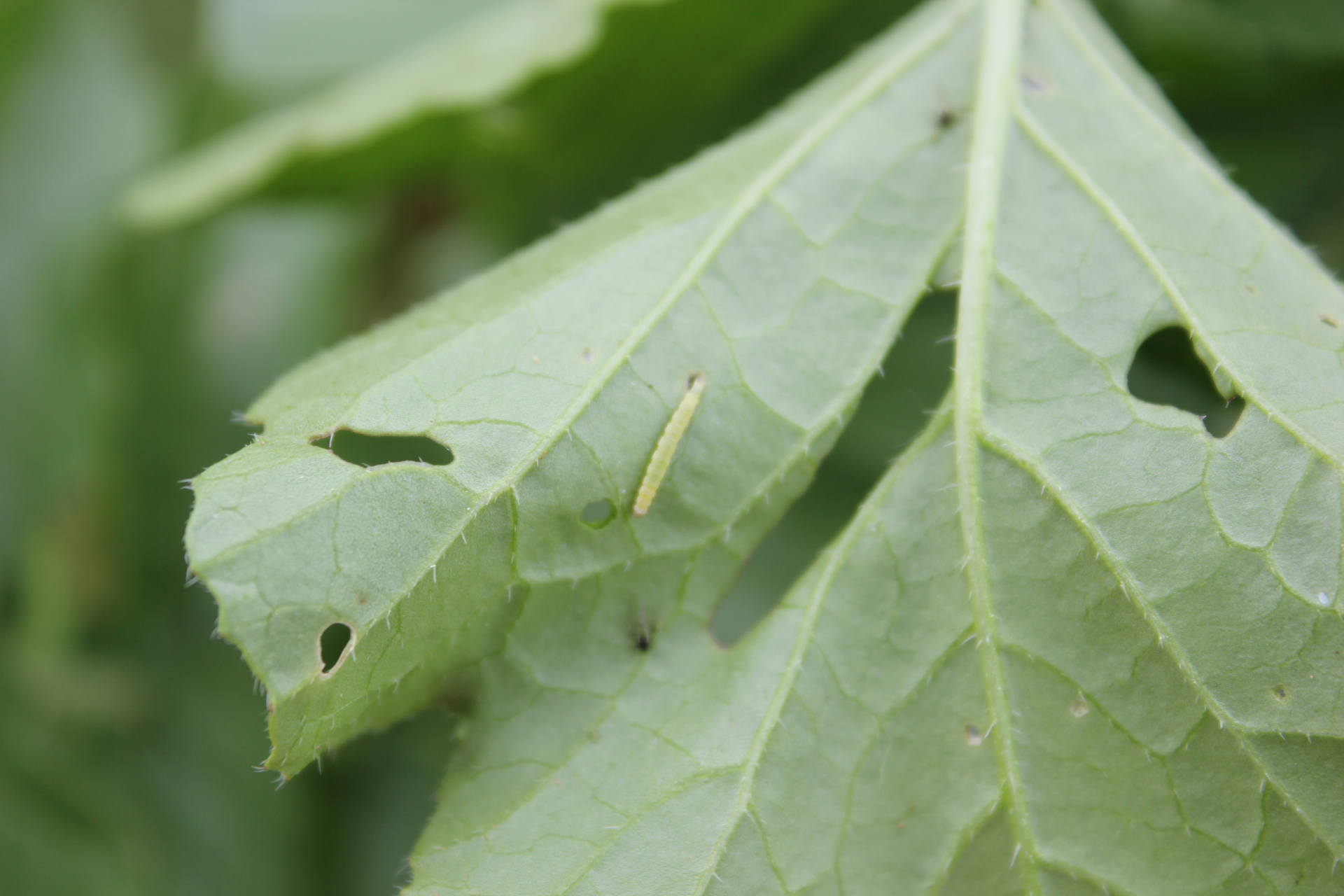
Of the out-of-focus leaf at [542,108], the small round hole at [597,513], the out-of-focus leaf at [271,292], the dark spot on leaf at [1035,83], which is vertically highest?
the dark spot on leaf at [1035,83]

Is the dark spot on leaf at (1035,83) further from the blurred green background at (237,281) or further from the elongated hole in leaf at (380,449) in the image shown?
the elongated hole in leaf at (380,449)

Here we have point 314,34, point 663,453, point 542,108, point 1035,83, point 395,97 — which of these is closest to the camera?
point 663,453

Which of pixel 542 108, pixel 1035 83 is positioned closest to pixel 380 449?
pixel 542 108

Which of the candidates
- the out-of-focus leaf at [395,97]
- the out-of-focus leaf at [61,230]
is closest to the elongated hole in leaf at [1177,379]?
the out-of-focus leaf at [395,97]

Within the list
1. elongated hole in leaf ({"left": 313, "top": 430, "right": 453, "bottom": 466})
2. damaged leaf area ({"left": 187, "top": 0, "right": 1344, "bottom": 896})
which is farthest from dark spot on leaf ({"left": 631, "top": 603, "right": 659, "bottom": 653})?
elongated hole in leaf ({"left": 313, "top": 430, "right": 453, "bottom": 466})

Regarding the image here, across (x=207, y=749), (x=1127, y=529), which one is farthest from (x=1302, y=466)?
(x=207, y=749)

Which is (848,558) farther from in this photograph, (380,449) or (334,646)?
(380,449)
